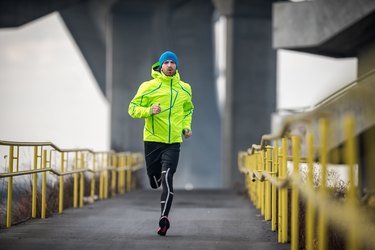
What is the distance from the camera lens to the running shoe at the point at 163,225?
9406mm

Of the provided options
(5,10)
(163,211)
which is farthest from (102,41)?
(163,211)

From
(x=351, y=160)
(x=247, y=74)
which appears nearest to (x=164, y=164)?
(x=351, y=160)

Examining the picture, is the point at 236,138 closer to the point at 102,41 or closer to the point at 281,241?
the point at 102,41

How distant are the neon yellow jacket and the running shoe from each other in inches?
32.4

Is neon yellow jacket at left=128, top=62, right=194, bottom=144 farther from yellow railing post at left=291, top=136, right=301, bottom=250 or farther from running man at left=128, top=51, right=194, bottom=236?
yellow railing post at left=291, top=136, right=301, bottom=250

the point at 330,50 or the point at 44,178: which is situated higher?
the point at 330,50

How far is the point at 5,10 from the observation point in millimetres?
31219

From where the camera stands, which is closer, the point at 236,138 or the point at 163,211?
the point at 163,211

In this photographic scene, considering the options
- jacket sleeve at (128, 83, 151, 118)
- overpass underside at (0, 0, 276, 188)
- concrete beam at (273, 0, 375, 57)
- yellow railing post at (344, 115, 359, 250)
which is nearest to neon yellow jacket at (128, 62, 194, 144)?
jacket sleeve at (128, 83, 151, 118)

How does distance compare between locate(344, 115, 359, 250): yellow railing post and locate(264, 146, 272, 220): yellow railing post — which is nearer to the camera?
locate(344, 115, 359, 250): yellow railing post

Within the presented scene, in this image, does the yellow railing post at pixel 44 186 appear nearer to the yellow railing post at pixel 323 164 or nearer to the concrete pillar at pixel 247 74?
the yellow railing post at pixel 323 164

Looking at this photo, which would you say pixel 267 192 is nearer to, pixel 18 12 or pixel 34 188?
pixel 34 188

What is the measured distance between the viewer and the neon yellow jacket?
31.5ft

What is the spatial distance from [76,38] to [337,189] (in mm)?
34826
